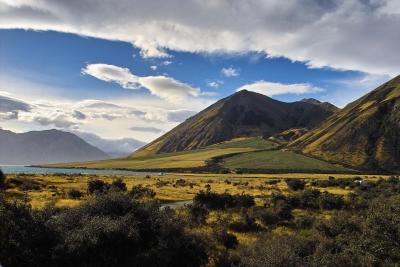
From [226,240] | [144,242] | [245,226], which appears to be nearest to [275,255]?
[144,242]

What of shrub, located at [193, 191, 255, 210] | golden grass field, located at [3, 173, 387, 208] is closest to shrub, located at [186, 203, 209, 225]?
shrub, located at [193, 191, 255, 210]

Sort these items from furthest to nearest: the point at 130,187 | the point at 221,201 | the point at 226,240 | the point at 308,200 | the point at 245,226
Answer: the point at 130,187 → the point at 308,200 → the point at 221,201 → the point at 245,226 → the point at 226,240

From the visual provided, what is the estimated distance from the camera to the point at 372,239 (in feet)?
64.0

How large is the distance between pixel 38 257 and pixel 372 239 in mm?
15516

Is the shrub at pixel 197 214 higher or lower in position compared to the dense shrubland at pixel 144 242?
lower

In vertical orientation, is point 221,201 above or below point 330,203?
above

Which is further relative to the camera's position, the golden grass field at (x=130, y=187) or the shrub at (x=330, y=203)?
the golden grass field at (x=130, y=187)

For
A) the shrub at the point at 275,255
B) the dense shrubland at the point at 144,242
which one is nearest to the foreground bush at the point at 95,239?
the dense shrubland at the point at 144,242

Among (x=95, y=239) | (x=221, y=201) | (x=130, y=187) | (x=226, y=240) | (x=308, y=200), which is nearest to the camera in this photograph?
(x=95, y=239)

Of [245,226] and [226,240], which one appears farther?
[245,226]

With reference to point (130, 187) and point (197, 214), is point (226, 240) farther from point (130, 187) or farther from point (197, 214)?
point (130, 187)

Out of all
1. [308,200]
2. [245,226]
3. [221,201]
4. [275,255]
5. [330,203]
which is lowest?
[245,226]

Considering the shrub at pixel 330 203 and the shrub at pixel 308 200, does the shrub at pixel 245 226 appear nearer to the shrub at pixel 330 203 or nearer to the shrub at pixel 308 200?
the shrub at pixel 308 200

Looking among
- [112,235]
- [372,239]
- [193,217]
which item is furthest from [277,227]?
[112,235]
